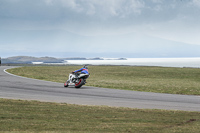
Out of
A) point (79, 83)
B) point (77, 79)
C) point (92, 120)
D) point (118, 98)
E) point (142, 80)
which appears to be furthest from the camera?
point (142, 80)

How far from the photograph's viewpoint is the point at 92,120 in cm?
Answer: 964

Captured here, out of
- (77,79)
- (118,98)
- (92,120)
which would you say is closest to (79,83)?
(77,79)

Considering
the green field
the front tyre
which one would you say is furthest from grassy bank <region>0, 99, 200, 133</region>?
the front tyre

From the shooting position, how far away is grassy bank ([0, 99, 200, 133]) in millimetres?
8320

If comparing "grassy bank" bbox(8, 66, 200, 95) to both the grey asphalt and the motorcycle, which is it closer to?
the motorcycle

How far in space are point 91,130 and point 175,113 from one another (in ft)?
15.2

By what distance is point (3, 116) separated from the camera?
9797 mm

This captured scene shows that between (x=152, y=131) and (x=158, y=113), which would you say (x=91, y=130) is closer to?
(x=152, y=131)

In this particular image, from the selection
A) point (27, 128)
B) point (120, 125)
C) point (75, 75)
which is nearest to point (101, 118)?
point (120, 125)

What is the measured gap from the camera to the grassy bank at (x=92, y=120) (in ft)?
27.3

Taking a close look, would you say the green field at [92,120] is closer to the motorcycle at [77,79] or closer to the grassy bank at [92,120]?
A: the grassy bank at [92,120]

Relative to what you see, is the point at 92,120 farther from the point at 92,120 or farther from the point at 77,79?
the point at 77,79

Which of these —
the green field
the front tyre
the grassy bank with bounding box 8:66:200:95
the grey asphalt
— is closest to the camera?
the green field

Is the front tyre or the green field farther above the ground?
the front tyre
